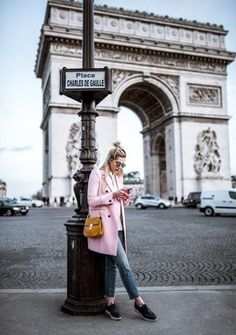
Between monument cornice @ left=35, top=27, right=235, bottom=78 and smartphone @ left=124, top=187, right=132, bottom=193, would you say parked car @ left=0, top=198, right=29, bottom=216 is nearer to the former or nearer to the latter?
monument cornice @ left=35, top=27, right=235, bottom=78

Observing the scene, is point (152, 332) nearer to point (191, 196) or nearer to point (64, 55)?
point (191, 196)

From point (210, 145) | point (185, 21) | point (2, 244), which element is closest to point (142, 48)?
point (185, 21)

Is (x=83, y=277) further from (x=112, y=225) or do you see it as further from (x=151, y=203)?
(x=151, y=203)

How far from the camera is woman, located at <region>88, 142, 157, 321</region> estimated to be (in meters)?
3.40

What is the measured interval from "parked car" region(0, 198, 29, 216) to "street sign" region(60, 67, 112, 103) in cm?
2037

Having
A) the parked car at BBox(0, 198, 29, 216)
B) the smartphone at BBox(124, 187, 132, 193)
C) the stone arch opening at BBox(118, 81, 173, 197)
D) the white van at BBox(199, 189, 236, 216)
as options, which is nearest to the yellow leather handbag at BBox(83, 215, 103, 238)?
the smartphone at BBox(124, 187, 132, 193)

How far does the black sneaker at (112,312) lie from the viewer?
11.0ft

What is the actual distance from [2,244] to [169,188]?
2751cm

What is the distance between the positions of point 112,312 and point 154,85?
106 feet

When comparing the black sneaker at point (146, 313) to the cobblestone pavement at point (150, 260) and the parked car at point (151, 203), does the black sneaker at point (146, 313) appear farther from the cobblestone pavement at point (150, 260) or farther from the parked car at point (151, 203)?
the parked car at point (151, 203)

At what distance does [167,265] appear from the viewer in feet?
20.1

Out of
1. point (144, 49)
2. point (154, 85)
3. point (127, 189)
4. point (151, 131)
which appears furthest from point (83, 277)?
point (151, 131)

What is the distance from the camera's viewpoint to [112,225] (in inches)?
136

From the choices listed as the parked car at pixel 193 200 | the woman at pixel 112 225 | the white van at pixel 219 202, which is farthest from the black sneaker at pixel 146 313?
the parked car at pixel 193 200
